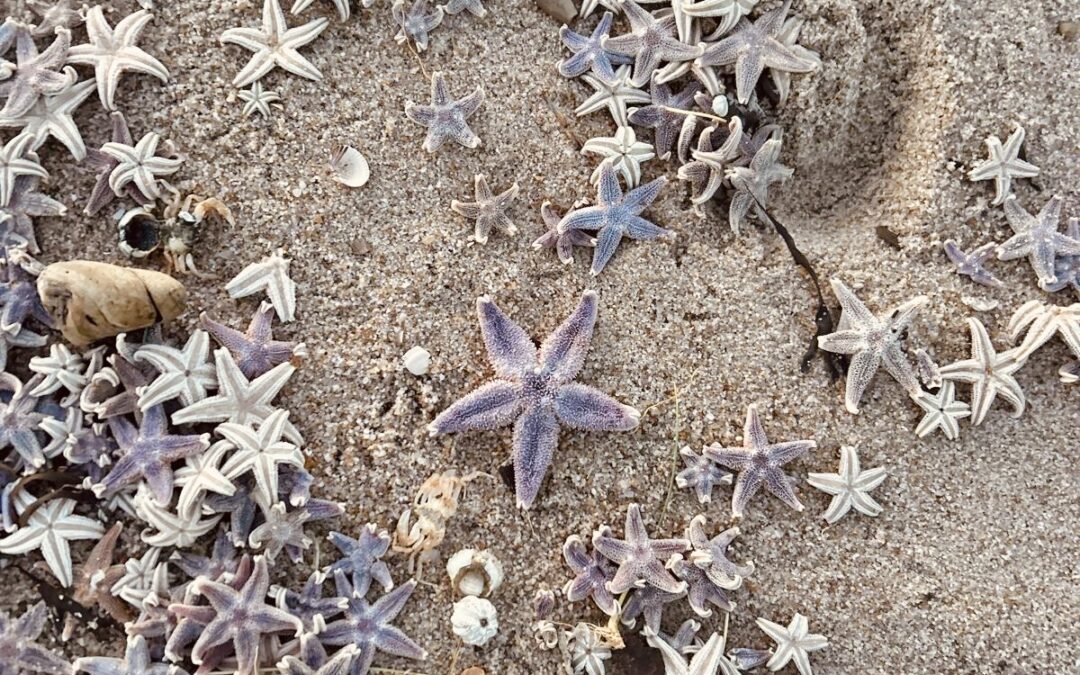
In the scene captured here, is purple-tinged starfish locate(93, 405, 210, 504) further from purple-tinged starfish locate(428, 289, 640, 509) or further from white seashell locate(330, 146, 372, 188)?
white seashell locate(330, 146, 372, 188)

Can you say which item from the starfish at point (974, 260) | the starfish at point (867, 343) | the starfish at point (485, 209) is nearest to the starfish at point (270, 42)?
the starfish at point (485, 209)

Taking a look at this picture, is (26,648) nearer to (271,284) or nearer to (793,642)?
(271,284)

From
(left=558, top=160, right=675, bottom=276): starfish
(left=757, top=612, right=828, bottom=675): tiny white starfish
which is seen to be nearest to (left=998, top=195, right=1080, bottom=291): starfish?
(left=558, top=160, right=675, bottom=276): starfish

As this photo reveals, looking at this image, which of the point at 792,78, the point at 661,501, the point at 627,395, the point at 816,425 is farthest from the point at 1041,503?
the point at 792,78

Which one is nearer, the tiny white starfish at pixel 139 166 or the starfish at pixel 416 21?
the tiny white starfish at pixel 139 166

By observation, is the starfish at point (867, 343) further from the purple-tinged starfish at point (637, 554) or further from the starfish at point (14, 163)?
the starfish at point (14, 163)

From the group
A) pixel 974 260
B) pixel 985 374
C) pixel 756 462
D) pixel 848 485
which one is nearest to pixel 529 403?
pixel 756 462

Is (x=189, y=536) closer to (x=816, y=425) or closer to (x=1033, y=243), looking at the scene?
(x=816, y=425)
